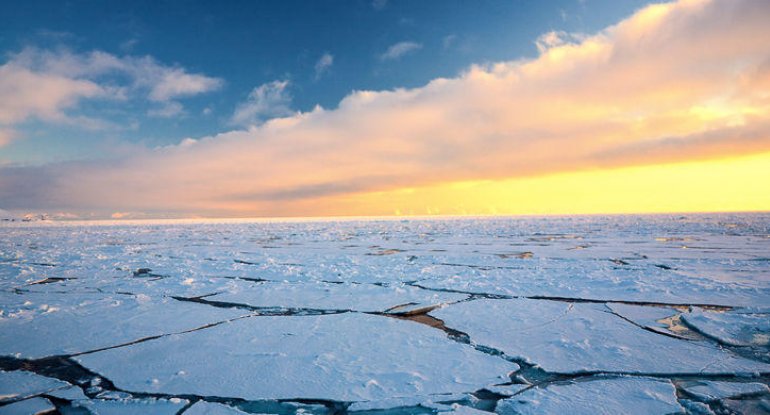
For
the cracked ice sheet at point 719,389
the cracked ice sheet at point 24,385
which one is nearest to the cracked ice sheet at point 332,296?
the cracked ice sheet at point 24,385

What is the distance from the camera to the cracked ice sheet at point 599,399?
1.54m

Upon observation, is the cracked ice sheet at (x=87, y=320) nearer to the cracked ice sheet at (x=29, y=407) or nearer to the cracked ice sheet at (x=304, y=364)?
the cracked ice sheet at (x=304, y=364)

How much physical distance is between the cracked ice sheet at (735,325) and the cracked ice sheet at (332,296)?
1.69 metres

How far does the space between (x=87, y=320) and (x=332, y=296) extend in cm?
190

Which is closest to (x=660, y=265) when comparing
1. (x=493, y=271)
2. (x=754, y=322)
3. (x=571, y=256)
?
(x=571, y=256)

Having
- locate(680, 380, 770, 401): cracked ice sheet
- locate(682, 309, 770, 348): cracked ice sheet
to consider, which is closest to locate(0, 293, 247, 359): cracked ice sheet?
locate(680, 380, 770, 401): cracked ice sheet

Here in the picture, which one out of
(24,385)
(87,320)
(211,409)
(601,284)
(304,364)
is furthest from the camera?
(601,284)

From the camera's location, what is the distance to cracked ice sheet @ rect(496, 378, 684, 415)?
5.06 feet

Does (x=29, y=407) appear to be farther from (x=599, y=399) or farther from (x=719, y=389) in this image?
(x=719, y=389)

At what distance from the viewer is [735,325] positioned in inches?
100

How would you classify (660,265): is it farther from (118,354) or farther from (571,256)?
(118,354)

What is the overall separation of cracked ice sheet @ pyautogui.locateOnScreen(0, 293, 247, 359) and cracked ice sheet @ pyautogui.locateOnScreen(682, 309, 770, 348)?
325 cm

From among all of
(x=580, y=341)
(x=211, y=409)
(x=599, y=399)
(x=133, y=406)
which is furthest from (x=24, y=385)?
(x=580, y=341)

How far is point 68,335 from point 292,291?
1797mm
